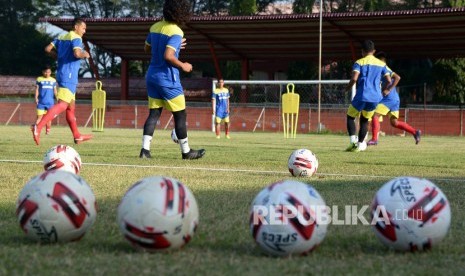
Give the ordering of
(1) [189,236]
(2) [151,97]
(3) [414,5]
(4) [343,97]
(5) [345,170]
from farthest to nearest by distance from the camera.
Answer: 1. (3) [414,5]
2. (4) [343,97]
3. (2) [151,97]
4. (5) [345,170]
5. (1) [189,236]

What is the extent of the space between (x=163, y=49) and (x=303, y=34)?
98.7ft

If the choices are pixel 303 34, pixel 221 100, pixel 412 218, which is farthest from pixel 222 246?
pixel 303 34

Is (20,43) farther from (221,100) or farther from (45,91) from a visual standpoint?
(45,91)

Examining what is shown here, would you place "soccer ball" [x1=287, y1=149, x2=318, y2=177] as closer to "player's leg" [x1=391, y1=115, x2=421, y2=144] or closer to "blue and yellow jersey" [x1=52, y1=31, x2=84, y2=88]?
"blue and yellow jersey" [x1=52, y1=31, x2=84, y2=88]

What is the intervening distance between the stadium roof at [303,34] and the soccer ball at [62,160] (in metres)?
29.3

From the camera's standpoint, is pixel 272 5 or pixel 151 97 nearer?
pixel 151 97

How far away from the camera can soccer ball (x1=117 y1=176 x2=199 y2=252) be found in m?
3.87

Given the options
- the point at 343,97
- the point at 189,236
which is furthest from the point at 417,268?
the point at 343,97

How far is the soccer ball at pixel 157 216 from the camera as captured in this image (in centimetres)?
387

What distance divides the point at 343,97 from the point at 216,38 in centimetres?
1081

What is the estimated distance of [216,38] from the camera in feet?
141

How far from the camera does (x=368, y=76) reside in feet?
48.9

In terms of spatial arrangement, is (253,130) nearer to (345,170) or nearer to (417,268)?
(345,170)

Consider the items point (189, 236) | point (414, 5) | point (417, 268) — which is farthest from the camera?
point (414, 5)
